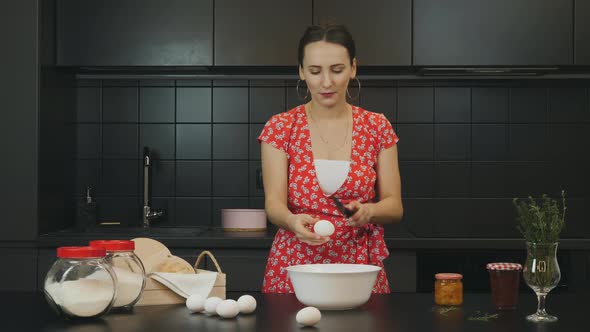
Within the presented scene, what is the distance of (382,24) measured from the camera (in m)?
3.39

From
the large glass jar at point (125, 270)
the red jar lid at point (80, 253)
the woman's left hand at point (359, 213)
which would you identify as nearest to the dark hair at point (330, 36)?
the woman's left hand at point (359, 213)

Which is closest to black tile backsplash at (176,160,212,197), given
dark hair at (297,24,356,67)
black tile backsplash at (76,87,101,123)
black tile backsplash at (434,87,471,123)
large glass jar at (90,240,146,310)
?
black tile backsplash at (76,87,101,123)

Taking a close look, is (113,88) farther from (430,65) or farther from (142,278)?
(142,278)

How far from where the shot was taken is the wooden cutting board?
72.2 inches

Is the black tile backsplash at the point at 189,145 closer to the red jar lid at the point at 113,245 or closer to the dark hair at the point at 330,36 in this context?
the dark hair at the point at 330,36

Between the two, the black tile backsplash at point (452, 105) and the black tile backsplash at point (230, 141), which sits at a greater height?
the black tile backsplash at point (452, 105)

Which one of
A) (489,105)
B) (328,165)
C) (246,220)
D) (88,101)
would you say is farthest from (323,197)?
(88,101)

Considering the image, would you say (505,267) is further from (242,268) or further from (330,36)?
(242,268)

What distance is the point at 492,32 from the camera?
338cm

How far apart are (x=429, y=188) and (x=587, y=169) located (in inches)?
28.4

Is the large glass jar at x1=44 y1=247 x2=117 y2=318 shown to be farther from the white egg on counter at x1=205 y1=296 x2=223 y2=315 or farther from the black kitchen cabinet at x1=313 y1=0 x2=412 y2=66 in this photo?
the black kitchen cabinet at x1=313 y1=0 x2=412 y2=66

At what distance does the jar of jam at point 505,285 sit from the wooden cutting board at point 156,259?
2.17 feet

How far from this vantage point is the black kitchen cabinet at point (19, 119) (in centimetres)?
323

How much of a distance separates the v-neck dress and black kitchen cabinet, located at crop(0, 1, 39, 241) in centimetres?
132
